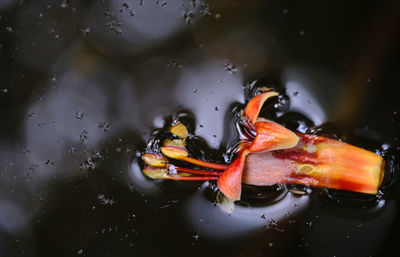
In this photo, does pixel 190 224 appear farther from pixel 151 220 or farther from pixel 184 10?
pixel 184 10

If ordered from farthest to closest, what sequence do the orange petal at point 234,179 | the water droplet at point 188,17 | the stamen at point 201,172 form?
the water droplet at point 188,17, the stamen at point 201,172, the orange petal at point 234,179

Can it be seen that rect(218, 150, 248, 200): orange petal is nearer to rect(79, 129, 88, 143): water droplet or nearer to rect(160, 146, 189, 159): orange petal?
rect(160, 146, 189, 159): orange petal

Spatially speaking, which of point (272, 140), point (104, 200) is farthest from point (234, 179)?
point (104, 200)

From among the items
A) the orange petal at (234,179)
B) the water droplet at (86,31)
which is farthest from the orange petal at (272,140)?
the water droplet at (86,31)

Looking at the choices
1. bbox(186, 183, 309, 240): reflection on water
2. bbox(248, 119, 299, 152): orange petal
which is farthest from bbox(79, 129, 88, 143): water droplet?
bbox(248, 119, 299, 152): orange petal

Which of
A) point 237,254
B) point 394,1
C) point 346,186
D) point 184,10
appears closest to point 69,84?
point 184,10

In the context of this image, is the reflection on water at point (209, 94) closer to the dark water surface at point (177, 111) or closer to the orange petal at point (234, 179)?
the dark water surface at point (177, 111)
